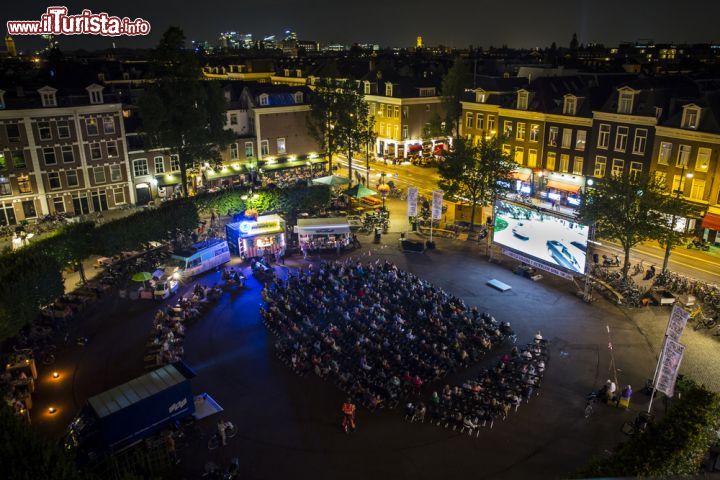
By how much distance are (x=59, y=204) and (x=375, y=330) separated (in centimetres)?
4121

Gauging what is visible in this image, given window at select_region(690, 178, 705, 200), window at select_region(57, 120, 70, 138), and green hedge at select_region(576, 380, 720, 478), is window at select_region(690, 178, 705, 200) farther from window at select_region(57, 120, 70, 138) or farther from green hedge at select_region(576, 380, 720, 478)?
window at select_region(57, 120, 70, 138)

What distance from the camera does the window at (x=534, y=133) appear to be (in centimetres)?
6194

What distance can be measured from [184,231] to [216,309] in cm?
1346

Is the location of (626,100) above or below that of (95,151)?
above

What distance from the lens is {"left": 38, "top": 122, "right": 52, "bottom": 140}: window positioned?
171 feet

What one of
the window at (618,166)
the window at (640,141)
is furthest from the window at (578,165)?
the window at (640,141)

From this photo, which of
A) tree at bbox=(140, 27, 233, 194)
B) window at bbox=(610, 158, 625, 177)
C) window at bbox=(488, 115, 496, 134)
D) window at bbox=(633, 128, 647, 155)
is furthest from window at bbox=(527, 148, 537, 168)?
tree at bbox=(140, 27, 233, 194)

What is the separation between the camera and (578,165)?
192 ft

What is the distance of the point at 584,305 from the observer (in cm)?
3631

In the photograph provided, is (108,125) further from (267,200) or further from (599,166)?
(599,166)

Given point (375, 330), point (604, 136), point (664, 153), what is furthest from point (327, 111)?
point (375, 330)

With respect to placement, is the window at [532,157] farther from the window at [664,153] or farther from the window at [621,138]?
the window at [664,153]

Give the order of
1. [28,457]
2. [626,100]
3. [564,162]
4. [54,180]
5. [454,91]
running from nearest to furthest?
[28,457] → [626,100] → [54,180] → [564,162] → [454,91]

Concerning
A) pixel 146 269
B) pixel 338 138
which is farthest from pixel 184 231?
pixel 338 138
